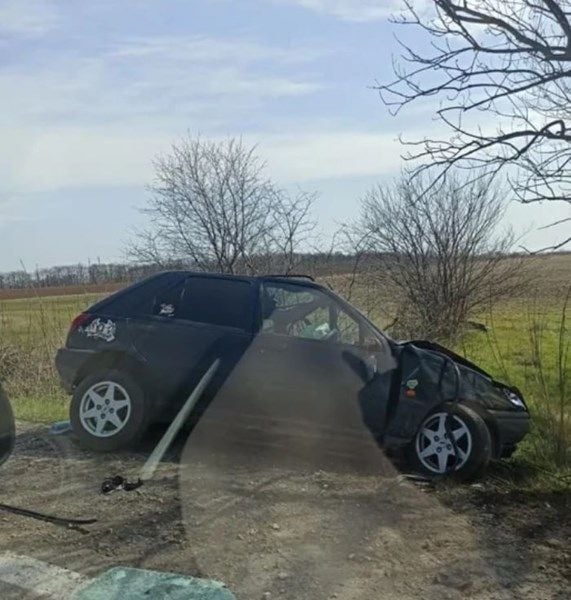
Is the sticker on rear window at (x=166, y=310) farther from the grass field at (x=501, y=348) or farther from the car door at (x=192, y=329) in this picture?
the grass field at (x=501, y=348)

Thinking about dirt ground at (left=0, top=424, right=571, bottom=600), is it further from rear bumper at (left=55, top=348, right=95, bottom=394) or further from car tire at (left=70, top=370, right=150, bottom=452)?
rear bumper at (left=55, top=348, right=95, bottom=394)

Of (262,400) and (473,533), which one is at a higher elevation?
(262,400)

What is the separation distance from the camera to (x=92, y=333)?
6961mm

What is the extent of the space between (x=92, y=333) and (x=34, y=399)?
14.1 feet

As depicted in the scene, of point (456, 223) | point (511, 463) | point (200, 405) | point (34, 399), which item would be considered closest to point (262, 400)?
point (200, 405)

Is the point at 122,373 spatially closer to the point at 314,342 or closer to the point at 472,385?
A: the point at 314,342

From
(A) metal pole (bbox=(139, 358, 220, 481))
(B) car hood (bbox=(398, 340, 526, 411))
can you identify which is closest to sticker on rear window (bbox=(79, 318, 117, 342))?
(A) metal pole (bbox=(139, 358, 220, 481))

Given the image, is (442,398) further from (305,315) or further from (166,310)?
(166,310)

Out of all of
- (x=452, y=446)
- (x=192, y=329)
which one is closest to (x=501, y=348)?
(x=452, y=446)

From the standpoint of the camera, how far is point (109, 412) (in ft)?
21.9

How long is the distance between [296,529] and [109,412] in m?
2.60

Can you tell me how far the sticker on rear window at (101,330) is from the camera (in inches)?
272

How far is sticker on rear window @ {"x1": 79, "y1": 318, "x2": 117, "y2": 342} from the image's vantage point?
6.91 meters

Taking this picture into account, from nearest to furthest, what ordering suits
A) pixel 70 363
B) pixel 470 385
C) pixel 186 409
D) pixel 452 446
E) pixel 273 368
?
1. pixel 452 446
2. pixel 470 385
3. pixel 273 368
4. pixel 186 409
5. pixel 70 363
